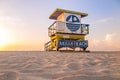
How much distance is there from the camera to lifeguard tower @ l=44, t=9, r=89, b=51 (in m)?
10.5

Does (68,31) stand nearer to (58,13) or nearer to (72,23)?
(72,23)

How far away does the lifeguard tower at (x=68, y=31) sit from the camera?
10.5 meters

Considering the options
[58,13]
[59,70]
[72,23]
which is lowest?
[59,70]

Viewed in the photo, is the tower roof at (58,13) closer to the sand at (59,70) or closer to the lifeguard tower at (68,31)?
the lifeguard tower at (68,31)

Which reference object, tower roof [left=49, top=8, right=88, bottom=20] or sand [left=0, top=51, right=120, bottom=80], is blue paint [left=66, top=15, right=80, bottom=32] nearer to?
tower roof [left=49, top=8, right=88, bottom=20]

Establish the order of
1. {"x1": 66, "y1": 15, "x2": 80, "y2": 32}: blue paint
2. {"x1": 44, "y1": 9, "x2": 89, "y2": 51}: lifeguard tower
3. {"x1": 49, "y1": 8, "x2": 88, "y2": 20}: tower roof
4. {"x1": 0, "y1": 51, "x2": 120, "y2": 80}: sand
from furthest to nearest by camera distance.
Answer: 1. {"x1": 49, "y1": 8, "x2": 88, "y2": 20}: tower roof
2. {"x1": 66, "y1": 15, "x2": 80, "y2": 32}: blue paint
3. {"x1": 44, "y1": 9, "x2": 89, "y2": 51}: lifeguard tower
4. {"x1": 0, "y1": 51, "x2": 120, "y2": 80}: sand

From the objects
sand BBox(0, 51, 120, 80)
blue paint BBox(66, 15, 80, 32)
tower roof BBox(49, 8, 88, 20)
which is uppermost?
tower roof BBox(49, 8, 88, 20)

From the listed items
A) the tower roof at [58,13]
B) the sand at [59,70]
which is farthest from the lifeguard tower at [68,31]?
the sand at [59,70]

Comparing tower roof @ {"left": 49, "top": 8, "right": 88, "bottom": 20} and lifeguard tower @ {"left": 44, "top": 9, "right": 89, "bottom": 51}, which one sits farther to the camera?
tower roof @ {"left": 49, "top": 8, "right": 88, "bottom": 20}

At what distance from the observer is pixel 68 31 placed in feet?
35.5

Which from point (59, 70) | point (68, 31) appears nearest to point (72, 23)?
point (68, 31)

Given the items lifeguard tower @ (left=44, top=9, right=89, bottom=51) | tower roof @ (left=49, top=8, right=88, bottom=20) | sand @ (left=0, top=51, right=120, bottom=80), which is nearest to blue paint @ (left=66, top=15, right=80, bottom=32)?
lifeguard tower @ (left=44, top=9, right=89, bottom=51)

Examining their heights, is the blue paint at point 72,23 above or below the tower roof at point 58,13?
below

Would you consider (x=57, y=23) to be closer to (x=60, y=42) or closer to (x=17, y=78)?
(x=60, y=42)
